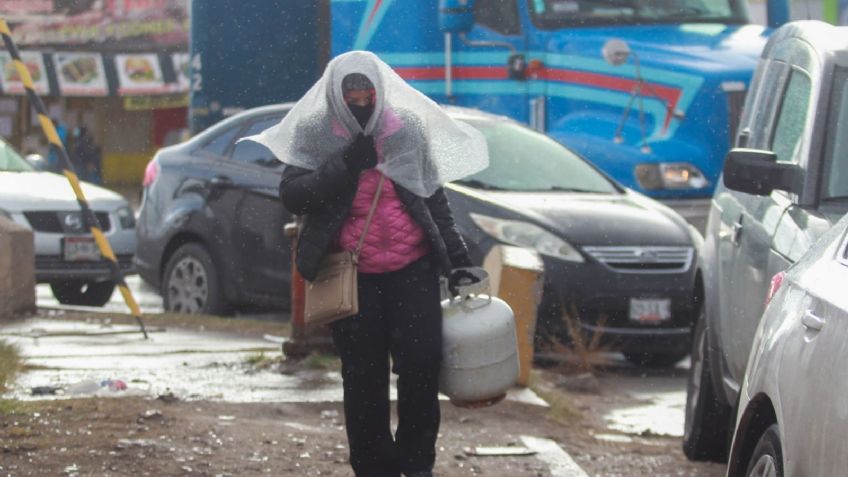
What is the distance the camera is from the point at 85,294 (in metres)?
15.2

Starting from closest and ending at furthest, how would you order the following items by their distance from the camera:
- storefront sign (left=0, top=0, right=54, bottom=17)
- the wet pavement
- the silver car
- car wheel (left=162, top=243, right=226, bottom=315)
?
the silver car → the wet pavement → car wheel (left=162, top=243, right=226, bottom=315) → storefront sign (left=0, top=0, right=54, bottom=17)

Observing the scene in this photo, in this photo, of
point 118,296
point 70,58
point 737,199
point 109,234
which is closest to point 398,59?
point 109,234

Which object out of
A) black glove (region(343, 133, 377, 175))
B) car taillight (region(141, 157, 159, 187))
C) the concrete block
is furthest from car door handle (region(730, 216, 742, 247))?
car taillight (region(141, 157, 159, 187))

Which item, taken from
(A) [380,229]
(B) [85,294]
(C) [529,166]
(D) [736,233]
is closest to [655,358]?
(C) [529,166]

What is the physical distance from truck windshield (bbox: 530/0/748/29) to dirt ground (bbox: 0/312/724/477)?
5.46 m

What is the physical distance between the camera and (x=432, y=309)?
21.0 ft

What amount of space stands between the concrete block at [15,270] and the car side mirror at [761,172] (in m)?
6.69

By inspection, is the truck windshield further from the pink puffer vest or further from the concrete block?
the pink puffer vest

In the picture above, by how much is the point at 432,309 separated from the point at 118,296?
34.8 ft

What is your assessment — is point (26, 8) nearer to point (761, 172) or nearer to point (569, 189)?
point (569, 189)

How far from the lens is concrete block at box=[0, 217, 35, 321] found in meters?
12.1

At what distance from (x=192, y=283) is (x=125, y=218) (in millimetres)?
2704

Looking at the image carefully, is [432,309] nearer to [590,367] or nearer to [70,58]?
[590,367]

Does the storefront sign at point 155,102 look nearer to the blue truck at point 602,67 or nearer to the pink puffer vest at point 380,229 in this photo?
Result: the blue truck at point 602,67
